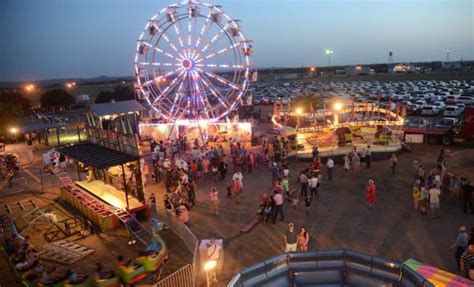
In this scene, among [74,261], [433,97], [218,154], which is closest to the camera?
[74,261]

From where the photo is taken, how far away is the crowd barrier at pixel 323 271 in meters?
4.96

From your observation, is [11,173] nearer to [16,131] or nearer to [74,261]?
[74,261]

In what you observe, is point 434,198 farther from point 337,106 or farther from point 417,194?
point 337,106

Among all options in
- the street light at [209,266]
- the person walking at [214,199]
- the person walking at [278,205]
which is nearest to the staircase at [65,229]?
the person walking at [214,199]

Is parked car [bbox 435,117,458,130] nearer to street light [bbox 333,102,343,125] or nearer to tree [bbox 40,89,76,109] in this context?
street light [bbox 333,102,343,125]

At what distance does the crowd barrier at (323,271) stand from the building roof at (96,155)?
31.1 feet

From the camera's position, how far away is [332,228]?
1250 centimetres

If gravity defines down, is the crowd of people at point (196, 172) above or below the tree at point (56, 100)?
below

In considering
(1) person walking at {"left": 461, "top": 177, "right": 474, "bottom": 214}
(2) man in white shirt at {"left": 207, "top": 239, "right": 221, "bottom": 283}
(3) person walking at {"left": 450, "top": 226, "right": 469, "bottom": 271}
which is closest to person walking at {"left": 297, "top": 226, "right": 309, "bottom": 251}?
(2) man in white shirt at {"left": 207, "top": 239, "right": 221, "bottom": 283}

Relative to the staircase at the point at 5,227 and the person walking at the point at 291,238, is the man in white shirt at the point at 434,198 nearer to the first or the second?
the person walking at the point at 291,238

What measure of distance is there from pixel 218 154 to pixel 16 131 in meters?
22.5

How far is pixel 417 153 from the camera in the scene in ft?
72.3

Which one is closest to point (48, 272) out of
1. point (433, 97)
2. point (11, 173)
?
point (11, 173)

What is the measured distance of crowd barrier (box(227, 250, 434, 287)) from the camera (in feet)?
16.3
